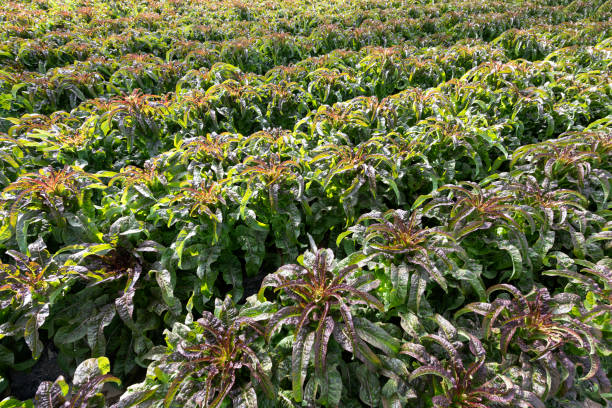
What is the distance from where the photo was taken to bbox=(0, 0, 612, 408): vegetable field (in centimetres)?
162

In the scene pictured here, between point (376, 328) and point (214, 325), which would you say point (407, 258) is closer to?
point (376, 328)

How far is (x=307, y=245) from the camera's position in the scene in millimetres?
2504

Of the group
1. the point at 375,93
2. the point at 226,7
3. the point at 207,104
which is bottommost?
the point at 375,93

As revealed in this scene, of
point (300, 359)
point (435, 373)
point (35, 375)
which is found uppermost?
point (300, 359)

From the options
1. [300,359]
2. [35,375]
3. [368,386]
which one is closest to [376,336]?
[368,386]

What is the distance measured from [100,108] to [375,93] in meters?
3.17

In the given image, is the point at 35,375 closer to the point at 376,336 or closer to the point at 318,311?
the point at 318,311

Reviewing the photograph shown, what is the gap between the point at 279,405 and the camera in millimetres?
1625

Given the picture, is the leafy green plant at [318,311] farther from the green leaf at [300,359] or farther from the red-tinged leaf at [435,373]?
the red-tinged leaf at [435,373]

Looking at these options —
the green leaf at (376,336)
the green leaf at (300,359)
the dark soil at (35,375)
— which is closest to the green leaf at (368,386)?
the green leaf at (376,336)

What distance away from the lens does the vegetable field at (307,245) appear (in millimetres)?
1621

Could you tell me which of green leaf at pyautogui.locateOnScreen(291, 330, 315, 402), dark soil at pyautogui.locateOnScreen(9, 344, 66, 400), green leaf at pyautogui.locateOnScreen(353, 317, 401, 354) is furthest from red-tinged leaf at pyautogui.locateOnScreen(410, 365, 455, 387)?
dark soil at pyautogui.locateOnScreen(9, 344, 66, 400)

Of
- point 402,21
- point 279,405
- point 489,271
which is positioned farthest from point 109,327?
point 402,21

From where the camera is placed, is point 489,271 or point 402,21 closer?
point 489,271
